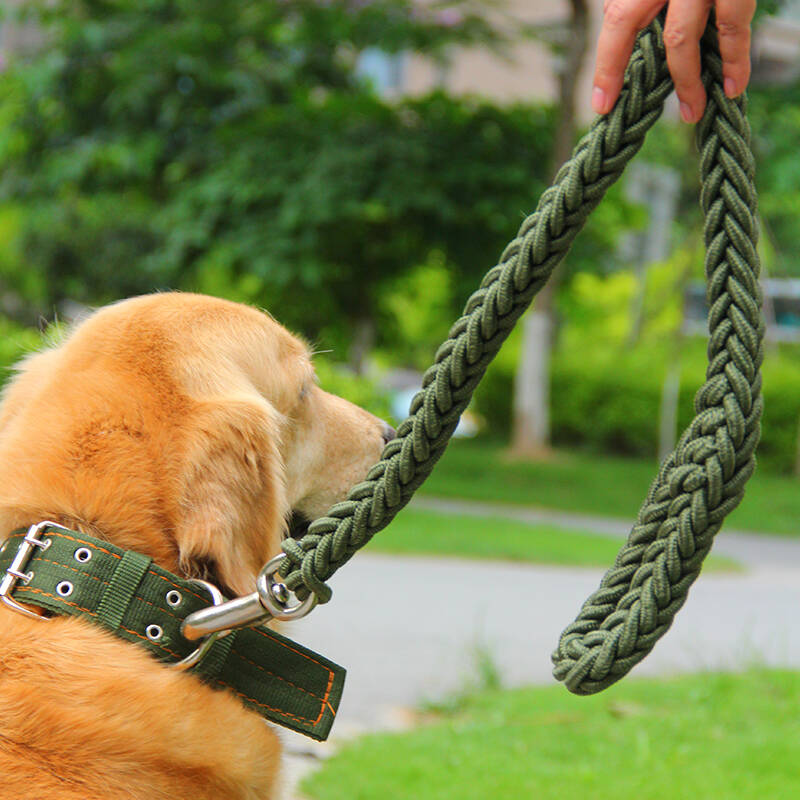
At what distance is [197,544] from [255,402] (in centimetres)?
35

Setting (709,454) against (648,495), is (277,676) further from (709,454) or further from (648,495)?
(709,454)

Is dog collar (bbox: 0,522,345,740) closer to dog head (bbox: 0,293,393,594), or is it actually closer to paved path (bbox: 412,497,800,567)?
dog head (bbox: 0,293,393,594)

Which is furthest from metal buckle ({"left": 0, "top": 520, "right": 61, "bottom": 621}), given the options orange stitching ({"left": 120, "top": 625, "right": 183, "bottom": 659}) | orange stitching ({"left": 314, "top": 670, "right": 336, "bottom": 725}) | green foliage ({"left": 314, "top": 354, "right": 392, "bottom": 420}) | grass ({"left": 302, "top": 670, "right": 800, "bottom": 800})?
green foliage ({"left": 314, "top": 354, "right": 392, "bottom": 420})

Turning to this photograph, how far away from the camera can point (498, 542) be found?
1070 cm

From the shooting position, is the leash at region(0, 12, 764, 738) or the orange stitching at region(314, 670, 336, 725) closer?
the leash at region(0, 12, 764, 738)

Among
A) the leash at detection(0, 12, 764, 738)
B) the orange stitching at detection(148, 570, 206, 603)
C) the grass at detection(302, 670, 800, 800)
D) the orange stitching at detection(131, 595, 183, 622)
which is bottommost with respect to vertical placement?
the grass at detection(302, 670, 800, 800)

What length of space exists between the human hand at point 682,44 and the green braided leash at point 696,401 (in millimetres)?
23

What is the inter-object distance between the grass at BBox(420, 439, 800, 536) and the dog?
11.7m

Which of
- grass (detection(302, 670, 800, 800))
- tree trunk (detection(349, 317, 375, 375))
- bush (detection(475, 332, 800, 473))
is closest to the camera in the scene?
grass (detection(302, 670, 800, 800))

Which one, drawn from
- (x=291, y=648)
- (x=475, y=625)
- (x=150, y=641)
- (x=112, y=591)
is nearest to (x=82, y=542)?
(x=112, y=591)

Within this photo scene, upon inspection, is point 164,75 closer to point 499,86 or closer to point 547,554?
point 547,554

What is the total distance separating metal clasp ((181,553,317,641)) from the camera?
6.23 ft

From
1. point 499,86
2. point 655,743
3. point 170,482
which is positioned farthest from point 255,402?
point 499,86

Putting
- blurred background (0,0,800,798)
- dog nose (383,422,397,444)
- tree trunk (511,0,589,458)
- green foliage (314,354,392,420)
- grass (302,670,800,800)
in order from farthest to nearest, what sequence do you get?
1. tree trunk (511,0,589,458)
2. blurred background (0,0,800,798)
3. green foliage (314,354,392,420)
4. grass (302,670,800,800)
5. dog nose (383,422,397,444)
